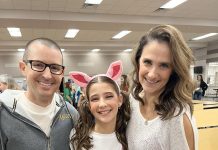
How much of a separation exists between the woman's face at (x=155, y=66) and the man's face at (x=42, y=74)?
52cm

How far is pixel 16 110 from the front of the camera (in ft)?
5.06

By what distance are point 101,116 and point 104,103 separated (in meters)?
0.09

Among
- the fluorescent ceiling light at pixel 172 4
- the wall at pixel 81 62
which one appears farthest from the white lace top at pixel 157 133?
the wall at pixel 81 62

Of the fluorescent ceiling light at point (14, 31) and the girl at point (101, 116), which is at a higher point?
the fluorescent ceiling light at point (14, 31)

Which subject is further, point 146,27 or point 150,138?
point 146,27

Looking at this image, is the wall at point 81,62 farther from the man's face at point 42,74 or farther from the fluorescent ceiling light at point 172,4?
the man's face at point 42,74

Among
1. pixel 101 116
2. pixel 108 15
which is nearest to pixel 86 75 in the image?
pixel 101 116

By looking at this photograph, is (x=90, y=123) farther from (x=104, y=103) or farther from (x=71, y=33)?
(x=71, y=33)

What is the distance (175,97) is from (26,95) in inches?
36.9

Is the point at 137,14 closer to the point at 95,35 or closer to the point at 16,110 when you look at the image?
the point at 95,35

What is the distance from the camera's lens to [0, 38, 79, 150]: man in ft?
4.89

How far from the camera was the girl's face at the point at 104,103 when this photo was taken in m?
1.70


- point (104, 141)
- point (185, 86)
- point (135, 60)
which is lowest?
point (104, 141)

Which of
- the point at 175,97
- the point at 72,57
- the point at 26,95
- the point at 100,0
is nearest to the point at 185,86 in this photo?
the point at 175,97
